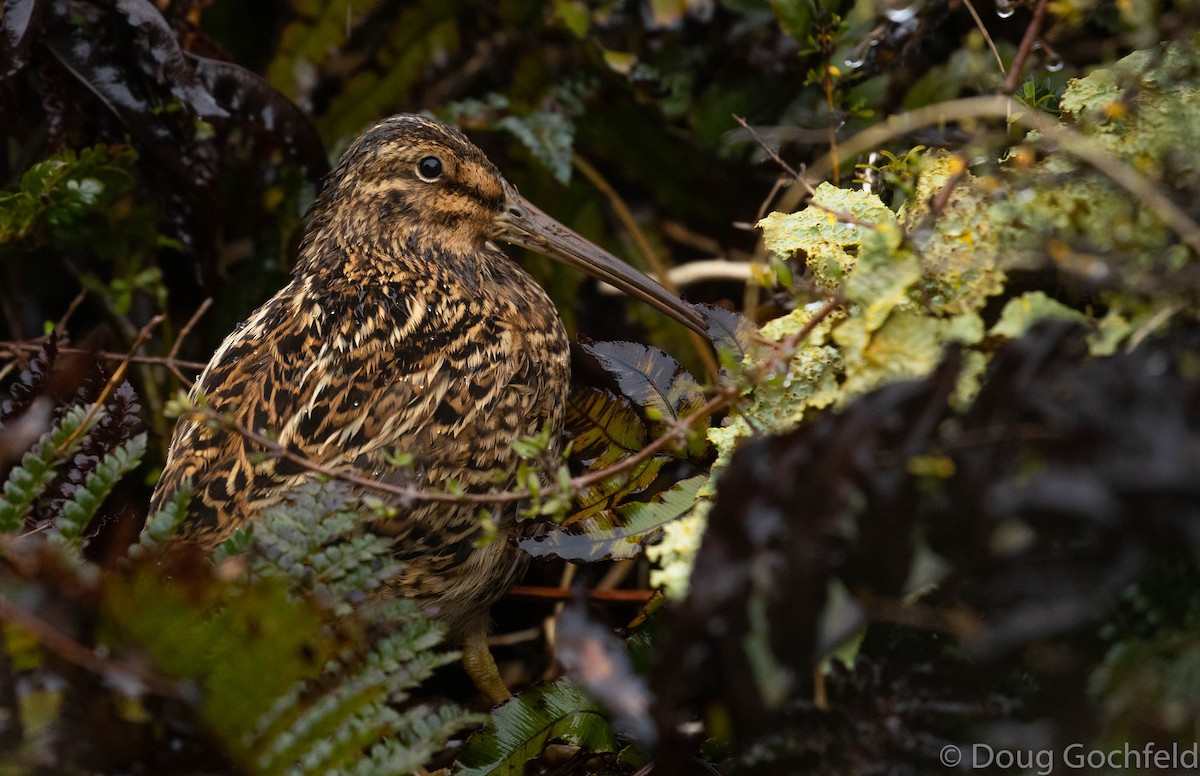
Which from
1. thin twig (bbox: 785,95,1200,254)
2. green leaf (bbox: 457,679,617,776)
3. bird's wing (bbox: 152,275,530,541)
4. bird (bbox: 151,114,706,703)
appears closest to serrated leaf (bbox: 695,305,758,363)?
bird (bbox: 151,114,706,703)

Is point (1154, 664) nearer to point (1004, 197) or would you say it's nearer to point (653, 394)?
point (1004, 197)

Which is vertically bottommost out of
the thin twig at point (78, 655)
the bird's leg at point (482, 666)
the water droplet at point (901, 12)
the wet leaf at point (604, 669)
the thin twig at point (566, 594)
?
the bird's leg at point (482, 666)

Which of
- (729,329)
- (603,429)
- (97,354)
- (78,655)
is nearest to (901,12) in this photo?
(729,329)

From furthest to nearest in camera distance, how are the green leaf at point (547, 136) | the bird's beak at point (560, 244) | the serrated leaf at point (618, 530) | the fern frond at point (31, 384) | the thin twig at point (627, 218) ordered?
the thin twig at point (627, 218)
the green leaf at point (547, 136)
the bird's beak at point (560, 244)
the fern frond at point (31, 384)
the serrated leaf at point (618, 530)

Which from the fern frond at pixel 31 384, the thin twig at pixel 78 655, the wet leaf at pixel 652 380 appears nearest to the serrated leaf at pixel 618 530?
the wet leaf at pixel 652 380

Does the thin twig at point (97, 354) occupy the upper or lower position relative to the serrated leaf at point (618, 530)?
upper

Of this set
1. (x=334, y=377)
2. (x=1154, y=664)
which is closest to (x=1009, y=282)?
(x=1154, y=664)

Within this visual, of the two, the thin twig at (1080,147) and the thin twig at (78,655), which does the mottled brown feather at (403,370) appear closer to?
the thin twig at (78,655)

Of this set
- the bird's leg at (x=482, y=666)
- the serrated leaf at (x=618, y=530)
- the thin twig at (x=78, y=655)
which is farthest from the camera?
the bird's leg at (x=482, y=666)
